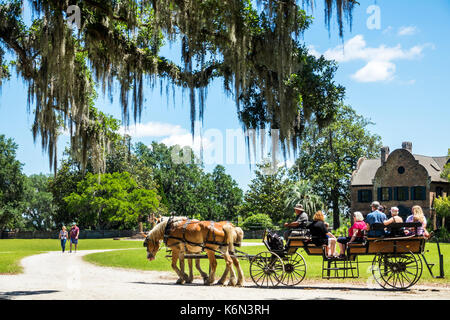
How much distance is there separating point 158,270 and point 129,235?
45.1m

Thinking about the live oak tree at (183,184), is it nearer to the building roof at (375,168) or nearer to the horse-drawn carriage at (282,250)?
the building roof at (375,168)

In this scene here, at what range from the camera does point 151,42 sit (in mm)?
12789

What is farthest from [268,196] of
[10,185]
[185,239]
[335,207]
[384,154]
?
[185,239]

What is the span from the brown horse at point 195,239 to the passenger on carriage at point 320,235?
7.05 ft

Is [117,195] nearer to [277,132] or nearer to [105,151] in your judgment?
[105,151]

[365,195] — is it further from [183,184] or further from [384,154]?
[183,184]

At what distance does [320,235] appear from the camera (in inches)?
508

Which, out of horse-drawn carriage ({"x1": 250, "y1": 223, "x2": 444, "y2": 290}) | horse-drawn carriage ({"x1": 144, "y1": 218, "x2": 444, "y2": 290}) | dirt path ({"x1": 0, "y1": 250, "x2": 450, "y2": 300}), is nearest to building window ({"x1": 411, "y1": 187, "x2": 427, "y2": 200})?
horse-drawn carriage ({"x1": 144, "y1": 218, "x2": 444, "y2": 290})

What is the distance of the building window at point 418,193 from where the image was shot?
53.2 meters

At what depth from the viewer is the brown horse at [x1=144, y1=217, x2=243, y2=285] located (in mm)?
13828

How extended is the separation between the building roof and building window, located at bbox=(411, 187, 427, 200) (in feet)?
5.34

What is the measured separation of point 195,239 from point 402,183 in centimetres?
4509
